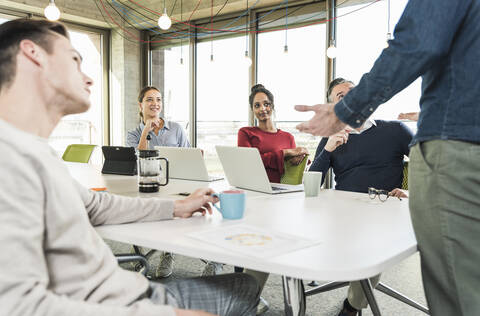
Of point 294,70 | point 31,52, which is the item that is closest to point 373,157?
A: point 31,52

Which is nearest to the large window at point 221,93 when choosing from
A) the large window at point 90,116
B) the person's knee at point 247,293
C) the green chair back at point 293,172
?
the large window at point 90,116

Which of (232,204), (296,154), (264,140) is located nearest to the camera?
(232,204)

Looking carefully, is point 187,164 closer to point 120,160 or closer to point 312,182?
point 120,160

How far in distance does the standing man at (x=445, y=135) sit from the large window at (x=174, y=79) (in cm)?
582

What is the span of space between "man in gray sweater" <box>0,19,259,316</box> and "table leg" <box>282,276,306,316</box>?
0.14 m

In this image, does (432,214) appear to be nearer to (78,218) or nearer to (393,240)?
(393,240)

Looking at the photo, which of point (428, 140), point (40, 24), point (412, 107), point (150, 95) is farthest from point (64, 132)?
point (428, 140)

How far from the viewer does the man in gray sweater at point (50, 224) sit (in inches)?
27.0

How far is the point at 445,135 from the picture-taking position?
35.4 inches

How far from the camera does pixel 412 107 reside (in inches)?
176

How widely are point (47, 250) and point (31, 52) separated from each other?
1.47 feet

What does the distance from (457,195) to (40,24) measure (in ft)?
3.45

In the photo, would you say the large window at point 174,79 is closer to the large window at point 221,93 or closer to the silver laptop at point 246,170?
the large window at point 221,93

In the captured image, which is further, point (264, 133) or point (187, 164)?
point (264, 133)
